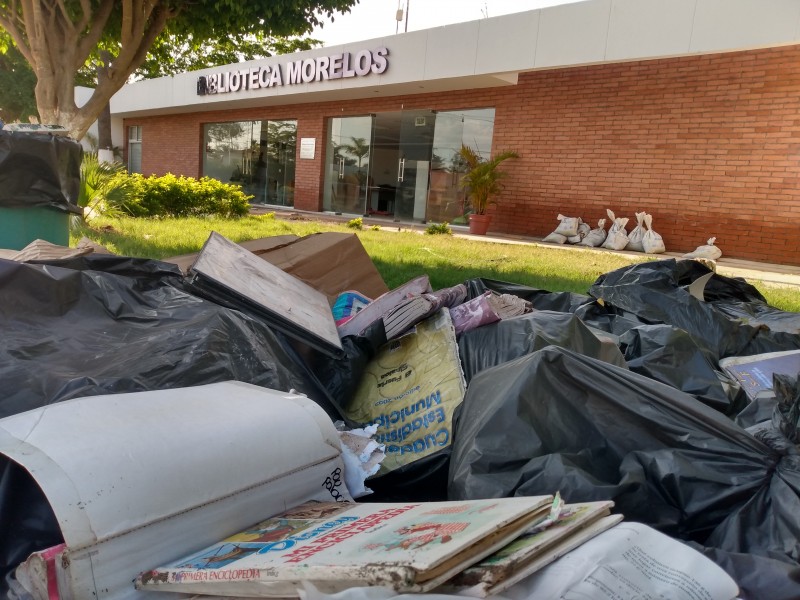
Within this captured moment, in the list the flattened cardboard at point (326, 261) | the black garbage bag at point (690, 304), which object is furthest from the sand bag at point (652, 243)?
the flattened cardboard at point (326, 261)

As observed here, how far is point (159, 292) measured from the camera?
2.82m

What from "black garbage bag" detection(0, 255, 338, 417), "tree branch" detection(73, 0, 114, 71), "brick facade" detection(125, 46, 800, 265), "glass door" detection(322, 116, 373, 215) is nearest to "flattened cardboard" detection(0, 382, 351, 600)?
"black garbage bag" detection(0, 255, 338, 417)

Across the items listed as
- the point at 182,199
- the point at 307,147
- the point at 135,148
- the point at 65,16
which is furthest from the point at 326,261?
the point at 135,148

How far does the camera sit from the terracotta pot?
1245 centimetres

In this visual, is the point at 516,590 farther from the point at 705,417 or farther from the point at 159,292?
the point at 159,292

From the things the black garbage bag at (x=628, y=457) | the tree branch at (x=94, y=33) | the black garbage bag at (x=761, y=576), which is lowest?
the black garbage bag at (x=761, y=576)

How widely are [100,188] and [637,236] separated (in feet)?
28.2

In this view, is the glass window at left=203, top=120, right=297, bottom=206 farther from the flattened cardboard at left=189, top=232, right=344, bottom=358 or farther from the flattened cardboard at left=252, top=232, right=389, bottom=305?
the flattened cardboard at left=189, top=232, right=344, bottom=358

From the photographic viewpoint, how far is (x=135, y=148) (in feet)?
84.0

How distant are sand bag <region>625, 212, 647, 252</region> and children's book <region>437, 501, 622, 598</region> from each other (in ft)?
32.6

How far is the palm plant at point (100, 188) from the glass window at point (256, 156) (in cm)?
802

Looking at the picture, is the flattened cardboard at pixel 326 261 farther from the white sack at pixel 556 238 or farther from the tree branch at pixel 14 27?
the white sack at pixel 556 238

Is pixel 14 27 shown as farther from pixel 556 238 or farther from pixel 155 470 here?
pixel 155 470

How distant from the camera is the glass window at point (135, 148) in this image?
2508 centimetres
